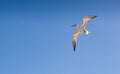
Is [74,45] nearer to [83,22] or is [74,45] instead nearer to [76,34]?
[76,34]

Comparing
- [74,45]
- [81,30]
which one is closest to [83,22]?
[81,30]

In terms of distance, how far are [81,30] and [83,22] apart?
0.21 meters

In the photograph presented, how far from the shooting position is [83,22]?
5691 mm

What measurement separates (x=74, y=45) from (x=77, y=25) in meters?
0.50

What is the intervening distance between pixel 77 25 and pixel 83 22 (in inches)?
10.6

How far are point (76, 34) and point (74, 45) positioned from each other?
0.25 metres

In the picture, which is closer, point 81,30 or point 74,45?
point 81,30

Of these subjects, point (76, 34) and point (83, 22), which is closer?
point (83, 22)

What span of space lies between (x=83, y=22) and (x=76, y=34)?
516mm

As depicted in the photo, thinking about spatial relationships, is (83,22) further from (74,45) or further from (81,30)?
(74,45)

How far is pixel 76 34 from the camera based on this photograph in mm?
6137

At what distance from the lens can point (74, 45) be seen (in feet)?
20.3

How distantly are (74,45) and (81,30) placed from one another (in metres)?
0.51

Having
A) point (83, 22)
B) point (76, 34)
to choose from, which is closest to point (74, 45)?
point (76, 34)
